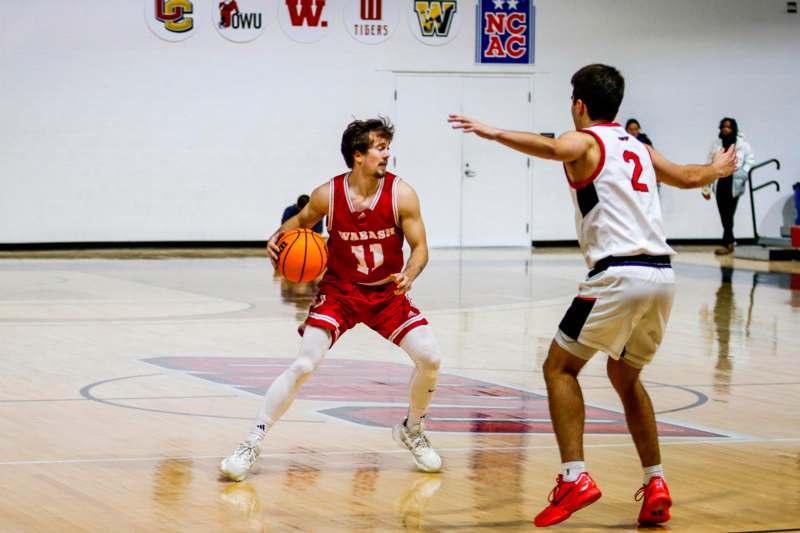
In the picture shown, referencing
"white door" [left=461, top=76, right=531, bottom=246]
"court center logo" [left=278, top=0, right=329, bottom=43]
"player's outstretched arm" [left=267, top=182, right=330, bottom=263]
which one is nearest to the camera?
"player's outstretched arm" [left=267, top=182, right=330, bottom=263]

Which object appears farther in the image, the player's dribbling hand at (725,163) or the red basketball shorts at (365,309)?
the red basketball shorts at (365,309)

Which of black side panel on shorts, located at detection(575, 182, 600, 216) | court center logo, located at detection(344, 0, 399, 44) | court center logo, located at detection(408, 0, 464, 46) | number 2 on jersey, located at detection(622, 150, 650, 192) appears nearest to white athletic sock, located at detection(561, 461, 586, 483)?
black side panel on shorts, located at detection(575, 182, 600, 216)

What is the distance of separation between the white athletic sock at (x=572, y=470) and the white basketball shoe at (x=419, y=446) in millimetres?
1022

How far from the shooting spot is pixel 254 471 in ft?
19.8

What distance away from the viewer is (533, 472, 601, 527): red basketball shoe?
5.08m

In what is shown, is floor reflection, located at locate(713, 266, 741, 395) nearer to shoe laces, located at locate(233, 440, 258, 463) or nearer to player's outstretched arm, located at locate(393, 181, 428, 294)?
player's outstretched arm, located at locate(393, 181, 428, 294)

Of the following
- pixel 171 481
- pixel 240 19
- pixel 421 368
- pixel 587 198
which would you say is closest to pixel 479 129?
pixel 587 198

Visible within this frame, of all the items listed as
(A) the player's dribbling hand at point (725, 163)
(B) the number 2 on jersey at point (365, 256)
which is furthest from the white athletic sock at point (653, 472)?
(B) the number 2 on jersey at point (365, 256)

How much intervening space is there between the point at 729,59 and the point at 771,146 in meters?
1.64

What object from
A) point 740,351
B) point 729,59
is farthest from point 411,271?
point 729,59

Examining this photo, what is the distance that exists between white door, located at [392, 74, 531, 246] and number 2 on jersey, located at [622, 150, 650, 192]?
1543 centimetres

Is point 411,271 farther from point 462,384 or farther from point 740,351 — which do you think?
point 740,351

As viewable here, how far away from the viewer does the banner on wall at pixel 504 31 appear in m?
20.8

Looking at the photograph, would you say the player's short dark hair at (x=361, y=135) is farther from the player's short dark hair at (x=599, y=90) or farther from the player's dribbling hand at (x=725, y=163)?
the player's dribbling hand at (x=725, y=163)
